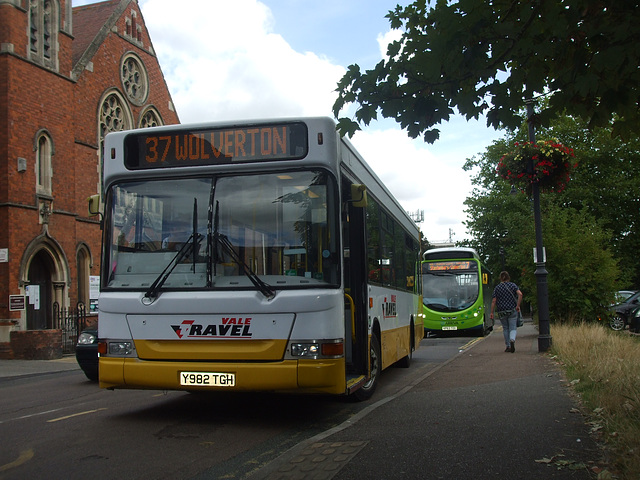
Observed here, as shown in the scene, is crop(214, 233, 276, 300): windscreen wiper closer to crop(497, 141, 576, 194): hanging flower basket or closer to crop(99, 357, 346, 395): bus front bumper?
crop(99, 357, 346, 395): bus front bumper

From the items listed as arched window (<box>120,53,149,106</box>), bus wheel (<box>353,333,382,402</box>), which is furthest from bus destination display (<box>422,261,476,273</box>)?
bus wheel (<box>353,333,382,402</box>)

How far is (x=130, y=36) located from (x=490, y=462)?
32572 mm

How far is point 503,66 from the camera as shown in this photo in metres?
5.70

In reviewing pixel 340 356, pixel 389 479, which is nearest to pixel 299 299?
pixel 340 356

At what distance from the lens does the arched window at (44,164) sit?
25406 millimetres

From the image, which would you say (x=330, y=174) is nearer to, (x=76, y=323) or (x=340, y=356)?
(x=340, y=356)

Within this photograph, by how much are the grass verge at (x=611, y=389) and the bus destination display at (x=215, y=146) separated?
3.75 meters

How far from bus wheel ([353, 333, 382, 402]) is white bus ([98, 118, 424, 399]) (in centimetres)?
131

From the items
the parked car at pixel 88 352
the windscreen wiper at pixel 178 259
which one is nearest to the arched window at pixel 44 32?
the parked car at pixel 88 352

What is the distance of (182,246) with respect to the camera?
273 inches

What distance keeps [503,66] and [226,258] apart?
3.10m

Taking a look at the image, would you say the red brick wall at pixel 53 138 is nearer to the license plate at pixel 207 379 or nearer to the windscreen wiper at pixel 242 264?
the license plate at pixel 207 379

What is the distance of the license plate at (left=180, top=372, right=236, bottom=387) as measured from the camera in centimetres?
666

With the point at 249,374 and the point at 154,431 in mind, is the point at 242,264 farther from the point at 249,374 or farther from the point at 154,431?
the point at 154,431
